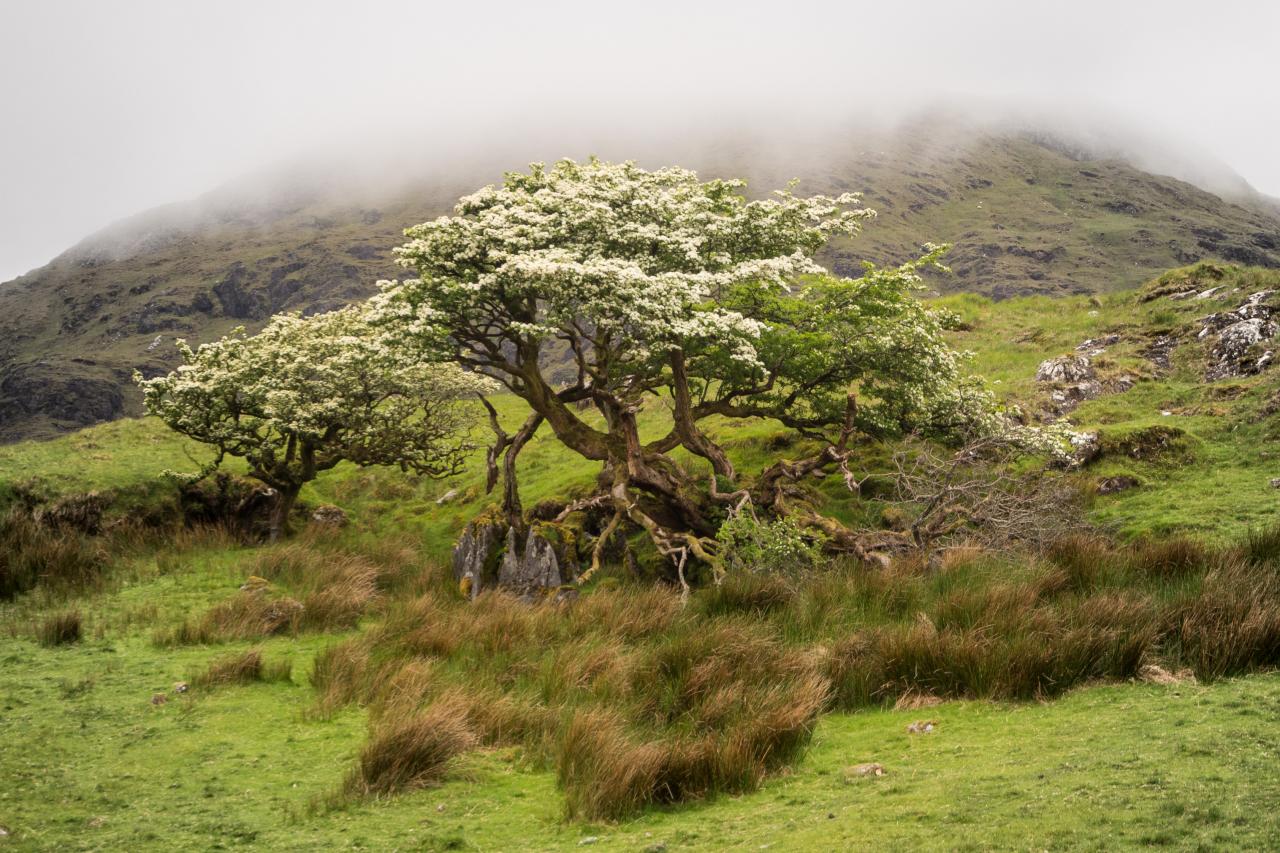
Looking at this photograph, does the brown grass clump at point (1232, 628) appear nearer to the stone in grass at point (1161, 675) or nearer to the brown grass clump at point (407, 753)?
the stone in grass at point (1161, 675)

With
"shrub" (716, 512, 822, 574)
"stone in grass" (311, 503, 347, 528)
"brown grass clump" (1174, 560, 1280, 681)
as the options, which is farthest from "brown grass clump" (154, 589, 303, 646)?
"brown grass clump" (1174, 560, 1280, 681)

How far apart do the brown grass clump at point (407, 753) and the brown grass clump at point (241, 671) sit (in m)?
3.10

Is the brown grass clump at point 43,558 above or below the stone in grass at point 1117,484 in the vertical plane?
above

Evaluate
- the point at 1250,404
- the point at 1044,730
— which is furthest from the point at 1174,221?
the point at 1044,730

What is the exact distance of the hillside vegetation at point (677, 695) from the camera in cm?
545

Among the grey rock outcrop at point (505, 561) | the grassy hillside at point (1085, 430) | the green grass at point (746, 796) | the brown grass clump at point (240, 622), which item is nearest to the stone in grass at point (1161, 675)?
the green grass at point (746, 796)

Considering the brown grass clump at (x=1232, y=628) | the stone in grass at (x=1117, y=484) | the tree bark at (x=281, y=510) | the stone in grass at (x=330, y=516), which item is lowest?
the stone in grass at (x=330, y=516)

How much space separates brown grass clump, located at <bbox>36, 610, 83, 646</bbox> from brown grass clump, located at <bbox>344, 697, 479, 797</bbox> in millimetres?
6206

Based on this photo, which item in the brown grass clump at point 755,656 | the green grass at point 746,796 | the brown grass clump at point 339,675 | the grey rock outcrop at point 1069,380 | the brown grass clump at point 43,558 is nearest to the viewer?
the green grass at point 746,796

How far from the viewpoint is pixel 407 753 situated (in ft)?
22.3

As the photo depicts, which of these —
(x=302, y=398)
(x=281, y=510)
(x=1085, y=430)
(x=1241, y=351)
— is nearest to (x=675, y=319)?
(x=302, y=398)

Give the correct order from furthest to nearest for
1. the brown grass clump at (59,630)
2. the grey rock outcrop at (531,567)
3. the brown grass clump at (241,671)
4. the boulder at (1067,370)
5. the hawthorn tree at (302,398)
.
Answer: the boulder at (1067,370) → the hawthorn tree at (302,398) → the grey rock outcrop at (531,567) → the brown grass clump at (59,630) → the brown grass clump at (241,671)

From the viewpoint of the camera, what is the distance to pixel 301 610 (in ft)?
41.0

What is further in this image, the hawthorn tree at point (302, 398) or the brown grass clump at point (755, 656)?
the hawthorn tree at point (302, 398)
